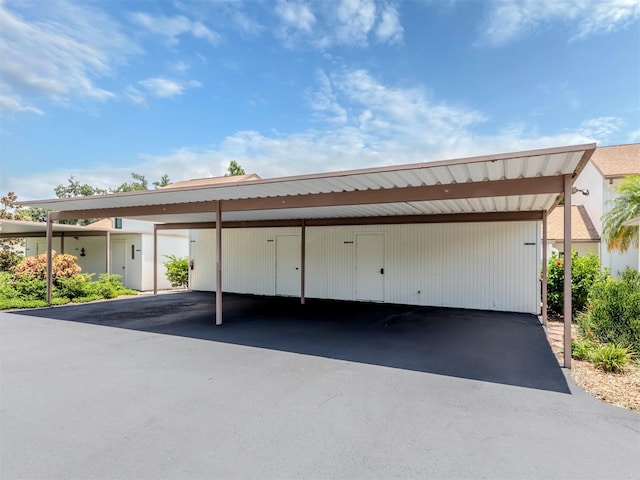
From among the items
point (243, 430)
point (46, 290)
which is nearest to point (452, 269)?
point (243, 430)

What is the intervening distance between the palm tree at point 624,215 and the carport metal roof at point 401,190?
454 centimetres

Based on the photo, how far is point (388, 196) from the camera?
552 centimetres

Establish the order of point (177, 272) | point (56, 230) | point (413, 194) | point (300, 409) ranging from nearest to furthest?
point (300, 409)
point (413, 194)
point (56, 230)
point (177, 272)

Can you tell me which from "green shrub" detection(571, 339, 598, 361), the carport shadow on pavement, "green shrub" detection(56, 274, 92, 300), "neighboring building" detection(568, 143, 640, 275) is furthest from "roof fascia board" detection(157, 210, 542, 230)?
"neighboring building" detection(568, 143, 640, 275)

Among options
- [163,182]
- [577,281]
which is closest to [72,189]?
[163,182]

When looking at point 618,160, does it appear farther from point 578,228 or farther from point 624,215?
point 624,215

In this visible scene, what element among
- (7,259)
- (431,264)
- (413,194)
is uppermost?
(413,194)

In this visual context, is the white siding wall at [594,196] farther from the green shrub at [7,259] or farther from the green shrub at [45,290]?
the green shrub at [7,259]

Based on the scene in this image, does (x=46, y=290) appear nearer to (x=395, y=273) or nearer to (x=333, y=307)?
(x=333, y=307)

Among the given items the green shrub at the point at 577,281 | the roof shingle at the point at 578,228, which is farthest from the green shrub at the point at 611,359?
the roof shingle at the point at 578,228

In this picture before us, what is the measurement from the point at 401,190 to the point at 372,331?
2.81 meters

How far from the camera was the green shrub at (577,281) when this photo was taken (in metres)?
8.55

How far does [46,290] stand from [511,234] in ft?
43.2

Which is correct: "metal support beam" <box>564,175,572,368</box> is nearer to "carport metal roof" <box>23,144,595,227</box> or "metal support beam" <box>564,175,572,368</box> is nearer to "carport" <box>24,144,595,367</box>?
"carport" <box>24,144,595,367</box>
